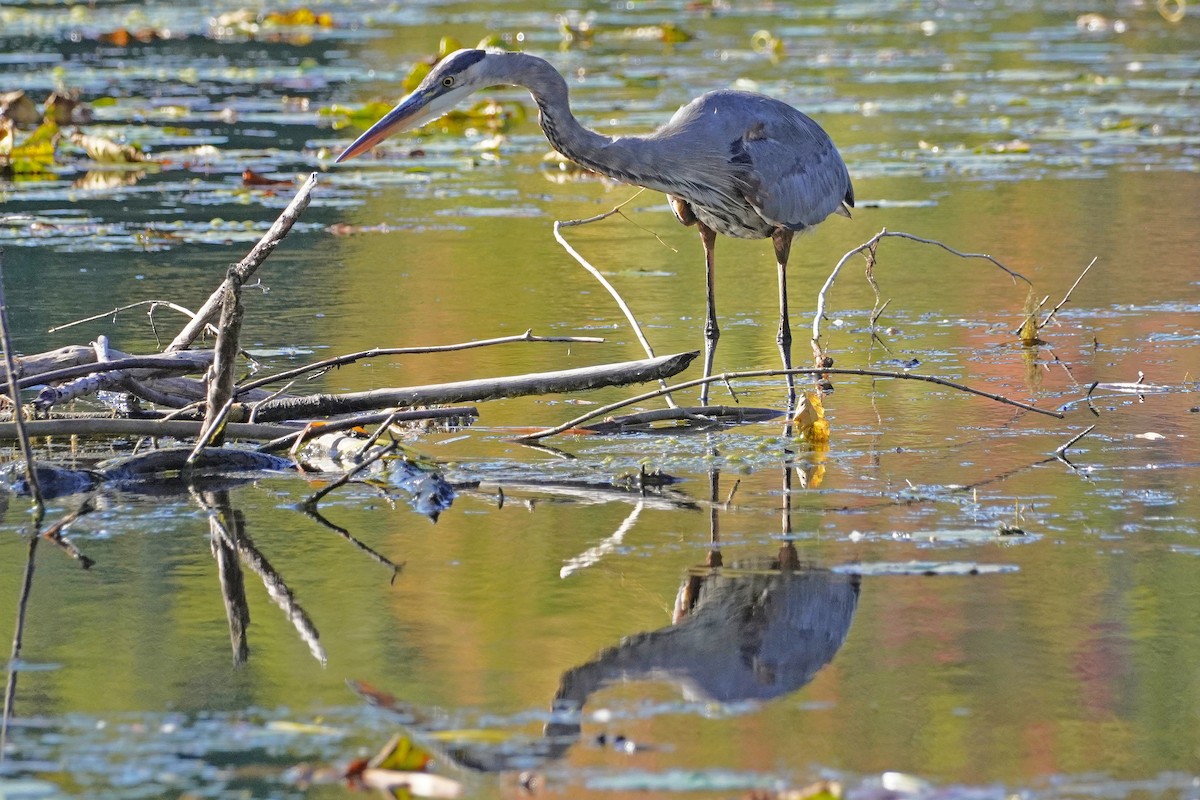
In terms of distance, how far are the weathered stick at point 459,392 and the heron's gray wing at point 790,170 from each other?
163 cm

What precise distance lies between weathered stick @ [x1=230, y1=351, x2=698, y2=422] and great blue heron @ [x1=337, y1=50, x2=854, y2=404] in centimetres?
81

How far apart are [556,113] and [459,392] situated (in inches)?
42.7

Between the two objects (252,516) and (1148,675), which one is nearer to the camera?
(1148,675)

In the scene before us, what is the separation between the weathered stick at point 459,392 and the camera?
6383 mm

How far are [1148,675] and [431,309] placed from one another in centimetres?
560

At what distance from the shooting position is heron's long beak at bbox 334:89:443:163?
6434 mm

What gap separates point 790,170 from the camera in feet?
26.2

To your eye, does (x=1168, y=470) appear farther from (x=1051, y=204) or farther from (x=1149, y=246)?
(x=1051, y=204)

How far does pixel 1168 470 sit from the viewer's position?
234 inches

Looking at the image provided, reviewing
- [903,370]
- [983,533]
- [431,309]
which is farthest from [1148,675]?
[431,309]

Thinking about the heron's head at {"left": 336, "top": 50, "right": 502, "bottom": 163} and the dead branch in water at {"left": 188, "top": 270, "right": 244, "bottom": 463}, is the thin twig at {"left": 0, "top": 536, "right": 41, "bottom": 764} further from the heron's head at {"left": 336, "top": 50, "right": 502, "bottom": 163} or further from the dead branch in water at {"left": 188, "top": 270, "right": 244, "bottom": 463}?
the heron's head at {"left": 336, "top": 50, "right": 502, "bottom": 163}

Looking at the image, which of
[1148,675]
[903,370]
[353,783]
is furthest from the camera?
[903,370]

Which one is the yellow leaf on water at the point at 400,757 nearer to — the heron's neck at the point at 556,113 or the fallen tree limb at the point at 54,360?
the fallen tree limb at the point at 54,360

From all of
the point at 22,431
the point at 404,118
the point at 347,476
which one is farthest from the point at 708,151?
the point at 22,431
